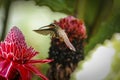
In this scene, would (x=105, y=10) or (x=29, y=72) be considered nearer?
(x=29, y=72)

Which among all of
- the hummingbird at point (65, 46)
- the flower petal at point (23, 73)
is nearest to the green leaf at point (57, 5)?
the hummingbird at point (65, 46)

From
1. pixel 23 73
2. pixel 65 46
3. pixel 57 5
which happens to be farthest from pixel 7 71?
pixel 57 5

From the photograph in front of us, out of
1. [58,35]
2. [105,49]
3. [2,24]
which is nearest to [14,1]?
[2,24]

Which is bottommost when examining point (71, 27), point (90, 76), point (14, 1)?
point (90, 76)

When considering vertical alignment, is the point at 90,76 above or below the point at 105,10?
below

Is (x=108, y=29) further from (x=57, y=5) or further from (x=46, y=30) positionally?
(x=57, y=5)

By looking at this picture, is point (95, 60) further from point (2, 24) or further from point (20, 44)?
point (2, 24)

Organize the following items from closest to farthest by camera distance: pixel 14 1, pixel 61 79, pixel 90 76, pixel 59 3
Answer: pixel 90 76 < pixel 61 79 < pixel 59 3 < pixel 14 1

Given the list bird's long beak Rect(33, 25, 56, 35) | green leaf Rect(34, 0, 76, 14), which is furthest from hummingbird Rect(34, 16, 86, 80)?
green leaf Rect(34, 0, 76, 14)

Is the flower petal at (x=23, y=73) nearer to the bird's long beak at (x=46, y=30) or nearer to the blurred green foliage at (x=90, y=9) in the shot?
the bird's long beak at (x=46, y=30)
